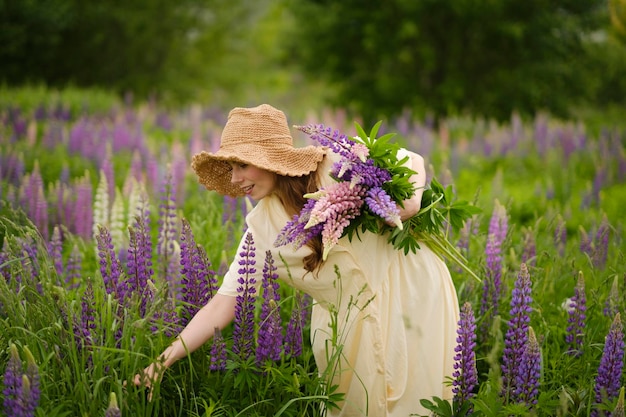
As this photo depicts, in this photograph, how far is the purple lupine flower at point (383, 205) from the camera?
2290mm

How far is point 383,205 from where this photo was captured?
2332mm

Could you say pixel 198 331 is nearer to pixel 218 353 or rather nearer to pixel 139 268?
pixel 218 353

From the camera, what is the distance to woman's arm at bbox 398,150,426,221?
2570 mm

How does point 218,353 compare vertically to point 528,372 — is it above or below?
below

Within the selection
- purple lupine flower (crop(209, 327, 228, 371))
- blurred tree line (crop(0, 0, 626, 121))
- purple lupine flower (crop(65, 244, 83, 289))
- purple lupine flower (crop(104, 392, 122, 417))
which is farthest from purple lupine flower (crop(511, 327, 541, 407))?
blurred tree line (crop(0, 0, 626, 121))

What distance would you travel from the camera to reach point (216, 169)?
9.26ft

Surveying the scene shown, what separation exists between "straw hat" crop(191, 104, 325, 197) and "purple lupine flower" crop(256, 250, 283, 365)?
339 millimetres

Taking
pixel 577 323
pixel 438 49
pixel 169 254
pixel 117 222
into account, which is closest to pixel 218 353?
pixel 169 254

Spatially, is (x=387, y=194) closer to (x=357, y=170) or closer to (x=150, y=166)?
(x=357, y=170)

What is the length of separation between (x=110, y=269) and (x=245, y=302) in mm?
586

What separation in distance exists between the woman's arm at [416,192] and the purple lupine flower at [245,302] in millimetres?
599

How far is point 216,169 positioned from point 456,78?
30.1 ft

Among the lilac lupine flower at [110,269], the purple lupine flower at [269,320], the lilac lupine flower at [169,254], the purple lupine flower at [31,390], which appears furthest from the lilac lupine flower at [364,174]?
the lilac lupine flower at [169,254]

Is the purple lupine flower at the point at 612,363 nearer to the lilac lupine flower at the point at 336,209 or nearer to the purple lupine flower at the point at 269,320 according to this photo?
the lilac lupine flower at the point at 336,209
